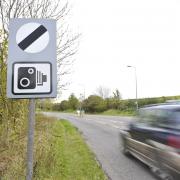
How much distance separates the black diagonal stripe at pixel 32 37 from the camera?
149 inches

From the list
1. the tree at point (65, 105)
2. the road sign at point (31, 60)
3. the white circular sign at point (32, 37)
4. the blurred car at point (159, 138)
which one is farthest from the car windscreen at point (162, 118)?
the tree at point (65, 105)

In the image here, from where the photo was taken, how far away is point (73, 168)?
8250mm

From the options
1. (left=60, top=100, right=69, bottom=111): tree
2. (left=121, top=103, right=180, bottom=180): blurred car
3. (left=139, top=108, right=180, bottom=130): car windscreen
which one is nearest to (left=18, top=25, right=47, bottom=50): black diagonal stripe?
(left=121, top=103, right=180, bottom=180): blurred car

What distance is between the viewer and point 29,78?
3744 millimetres

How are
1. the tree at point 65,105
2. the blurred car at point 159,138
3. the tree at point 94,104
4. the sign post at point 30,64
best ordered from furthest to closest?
the tree at point 65,105, the tree at point 94,104, the blurred car at point 159,138, the sign post at point 30,64

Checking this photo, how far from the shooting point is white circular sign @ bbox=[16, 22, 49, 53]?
3.78 metres

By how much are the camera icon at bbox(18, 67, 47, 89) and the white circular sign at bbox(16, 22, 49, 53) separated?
0.21 metres

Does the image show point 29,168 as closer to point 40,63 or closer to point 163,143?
point 40,63

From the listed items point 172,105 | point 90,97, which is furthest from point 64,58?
point 90,97

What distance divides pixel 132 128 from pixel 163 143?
2896mm

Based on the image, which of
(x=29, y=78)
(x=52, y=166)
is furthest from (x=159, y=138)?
(x=29, y=78)

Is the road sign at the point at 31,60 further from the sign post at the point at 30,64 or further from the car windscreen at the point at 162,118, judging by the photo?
the car windscreen at the point at 162,118

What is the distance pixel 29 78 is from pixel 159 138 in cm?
376

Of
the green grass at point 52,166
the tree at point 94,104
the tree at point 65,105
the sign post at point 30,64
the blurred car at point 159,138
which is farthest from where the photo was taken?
the tree at point 65,105
